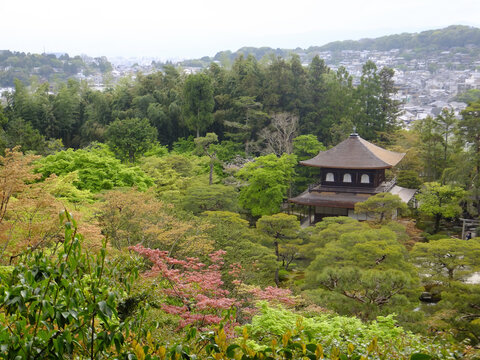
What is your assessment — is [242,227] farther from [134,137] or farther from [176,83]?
[176,83]

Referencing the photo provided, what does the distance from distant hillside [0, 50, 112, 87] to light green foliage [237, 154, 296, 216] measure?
196ft

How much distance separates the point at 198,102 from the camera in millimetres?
29500

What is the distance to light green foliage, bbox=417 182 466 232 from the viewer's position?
19656 mm

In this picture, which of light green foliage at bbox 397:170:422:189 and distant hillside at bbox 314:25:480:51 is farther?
distant hillside at bbox 314:25:480:51

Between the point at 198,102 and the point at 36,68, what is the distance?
61.7 metres

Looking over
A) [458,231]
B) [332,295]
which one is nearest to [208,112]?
[458,231]

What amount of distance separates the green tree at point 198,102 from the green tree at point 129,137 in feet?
16.3

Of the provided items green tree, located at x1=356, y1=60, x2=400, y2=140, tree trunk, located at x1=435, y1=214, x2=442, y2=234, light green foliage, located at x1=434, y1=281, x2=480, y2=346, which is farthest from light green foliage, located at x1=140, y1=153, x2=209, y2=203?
green tree, located at x1=356, y1=60, x2=400, y2=140

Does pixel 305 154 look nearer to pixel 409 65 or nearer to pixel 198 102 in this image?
pixel 198 102

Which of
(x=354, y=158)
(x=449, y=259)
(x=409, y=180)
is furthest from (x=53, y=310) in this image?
(x=409, y=180)

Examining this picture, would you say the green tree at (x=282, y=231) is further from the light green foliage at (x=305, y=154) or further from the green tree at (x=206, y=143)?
the green tree at (x=206, y=143)

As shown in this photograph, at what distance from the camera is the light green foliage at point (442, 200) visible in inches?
774

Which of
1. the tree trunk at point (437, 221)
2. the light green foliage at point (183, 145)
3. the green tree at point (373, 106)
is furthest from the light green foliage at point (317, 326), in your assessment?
the green tree at point (373, 106)

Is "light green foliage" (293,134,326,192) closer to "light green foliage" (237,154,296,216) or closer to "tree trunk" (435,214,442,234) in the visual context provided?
"light green foliage" (237,154,296,216)
